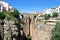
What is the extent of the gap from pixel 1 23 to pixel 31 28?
8355mm

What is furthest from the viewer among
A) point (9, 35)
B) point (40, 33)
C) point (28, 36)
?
point (28, 36)

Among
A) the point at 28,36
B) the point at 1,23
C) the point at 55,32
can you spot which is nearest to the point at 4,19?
the point at 1,23

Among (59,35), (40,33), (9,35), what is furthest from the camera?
(9,35)

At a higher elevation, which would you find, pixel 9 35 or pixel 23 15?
pixel 23 15

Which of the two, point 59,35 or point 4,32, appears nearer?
point 59,35

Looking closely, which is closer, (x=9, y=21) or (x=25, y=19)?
(x=9, y=21)

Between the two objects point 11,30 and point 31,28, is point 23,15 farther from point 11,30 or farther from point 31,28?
point 11,30

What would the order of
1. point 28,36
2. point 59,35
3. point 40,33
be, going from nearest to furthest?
point 59,35 → point 40,33 → point 28,36

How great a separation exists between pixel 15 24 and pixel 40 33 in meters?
6.49

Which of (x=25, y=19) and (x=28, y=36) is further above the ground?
(x=25, y=19)

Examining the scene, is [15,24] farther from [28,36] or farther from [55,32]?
[55,32]

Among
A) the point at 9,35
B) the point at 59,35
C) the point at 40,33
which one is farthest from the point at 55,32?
the point at 9,35

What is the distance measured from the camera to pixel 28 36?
4119cm

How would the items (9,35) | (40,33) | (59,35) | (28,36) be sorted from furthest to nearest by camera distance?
(28,36), (9,35), (40,33), (59,35)
